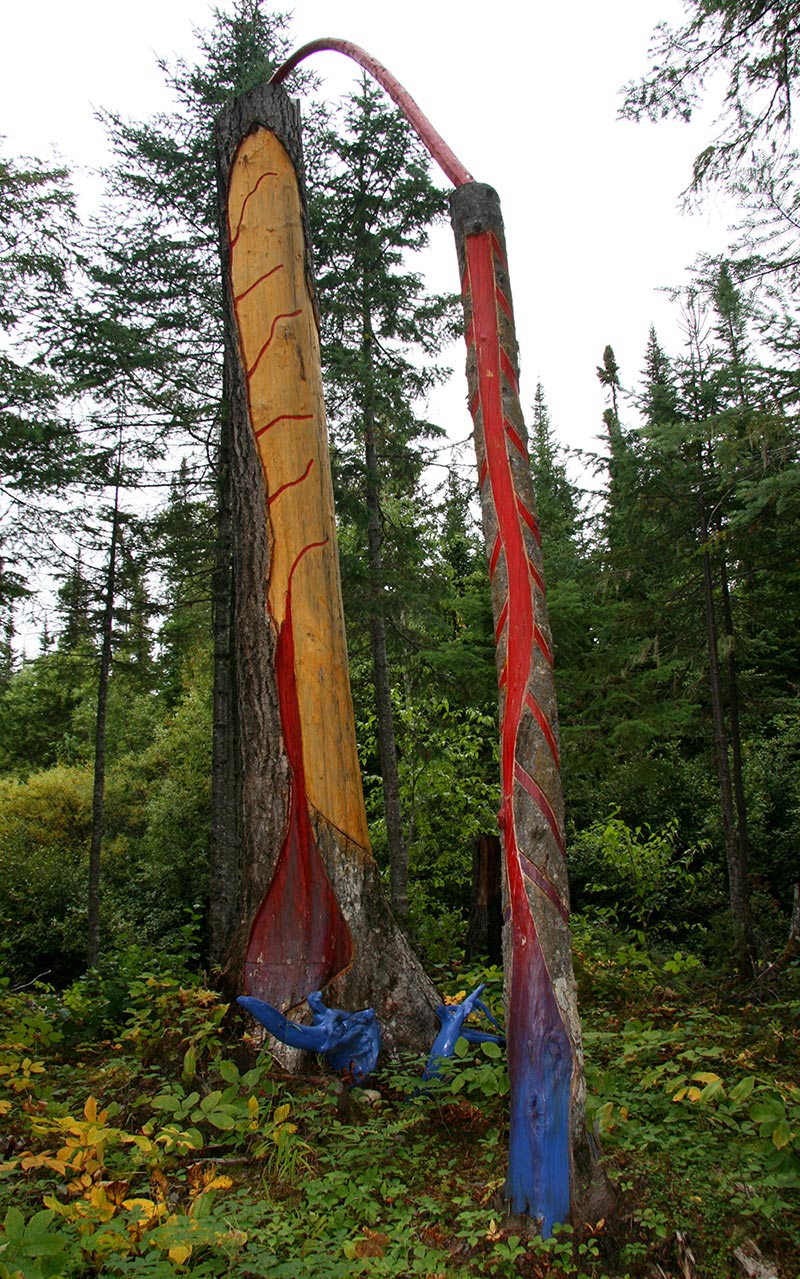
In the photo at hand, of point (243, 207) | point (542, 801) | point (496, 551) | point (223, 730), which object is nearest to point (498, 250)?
point (496, 551)

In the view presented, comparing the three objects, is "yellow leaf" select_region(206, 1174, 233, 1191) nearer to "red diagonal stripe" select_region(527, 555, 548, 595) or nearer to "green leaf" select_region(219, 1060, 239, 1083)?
"green leaf" select_region(219, 1060, 239, 1083)

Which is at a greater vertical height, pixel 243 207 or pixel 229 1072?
pixel 243 207

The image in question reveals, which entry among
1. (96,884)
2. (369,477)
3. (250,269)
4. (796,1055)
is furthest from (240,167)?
(96,884)

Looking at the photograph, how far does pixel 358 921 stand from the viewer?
4.06 m

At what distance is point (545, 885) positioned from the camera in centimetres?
267

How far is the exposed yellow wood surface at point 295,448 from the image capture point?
436 cm

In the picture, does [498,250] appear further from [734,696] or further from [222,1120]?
[734,696]

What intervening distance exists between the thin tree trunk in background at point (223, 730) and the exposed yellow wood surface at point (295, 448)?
377cm

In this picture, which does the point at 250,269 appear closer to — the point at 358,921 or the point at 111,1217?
the point at 358,921

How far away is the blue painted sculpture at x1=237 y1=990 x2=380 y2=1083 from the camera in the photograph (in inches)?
130

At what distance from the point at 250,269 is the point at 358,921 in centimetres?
375

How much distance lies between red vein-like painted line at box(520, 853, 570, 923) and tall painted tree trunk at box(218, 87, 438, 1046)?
62.8 inches

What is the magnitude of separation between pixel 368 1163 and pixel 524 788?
4.80 ft

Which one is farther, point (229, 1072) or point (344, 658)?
point (344, 658)
